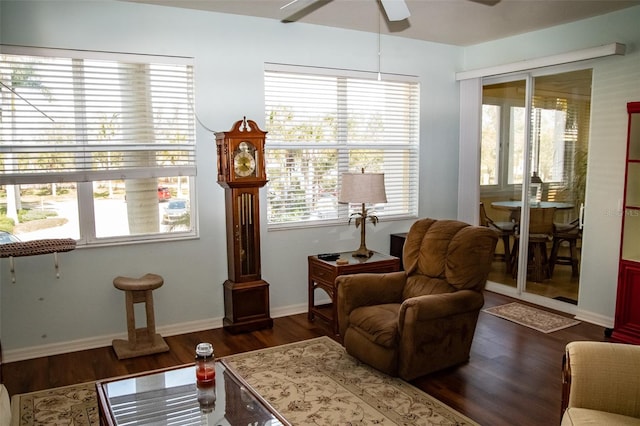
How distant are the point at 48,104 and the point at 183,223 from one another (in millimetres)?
1341

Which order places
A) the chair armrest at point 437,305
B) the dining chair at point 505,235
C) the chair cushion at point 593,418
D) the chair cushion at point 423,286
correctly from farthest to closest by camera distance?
the dining chair at point 505,235 < the chair cushion at point 423,286 < the chair armrest at point 437,305 < the chair cushion at point 593,418

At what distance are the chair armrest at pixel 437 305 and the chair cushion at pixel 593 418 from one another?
45.4 inches

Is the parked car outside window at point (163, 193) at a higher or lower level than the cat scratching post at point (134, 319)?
higher

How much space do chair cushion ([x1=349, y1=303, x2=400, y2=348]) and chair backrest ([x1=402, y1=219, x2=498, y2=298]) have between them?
12.8 inches

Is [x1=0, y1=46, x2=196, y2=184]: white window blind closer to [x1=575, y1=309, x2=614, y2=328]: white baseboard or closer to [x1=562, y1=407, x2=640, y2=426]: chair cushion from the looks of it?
[x1=562, y1=407, x2=640, y2=426]: chair cushion

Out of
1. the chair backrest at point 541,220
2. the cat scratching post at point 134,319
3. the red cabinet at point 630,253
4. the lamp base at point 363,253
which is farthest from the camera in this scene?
the chair backrest at point 541,220

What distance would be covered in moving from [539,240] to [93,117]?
13.7 ft

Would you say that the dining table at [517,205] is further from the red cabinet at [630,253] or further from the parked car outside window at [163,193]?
the parked car outside window at [163,193]

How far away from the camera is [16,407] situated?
9.87 feet

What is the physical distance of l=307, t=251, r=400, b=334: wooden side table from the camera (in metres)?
4.23

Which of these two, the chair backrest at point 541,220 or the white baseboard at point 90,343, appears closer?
the white baseboard at point 90,343

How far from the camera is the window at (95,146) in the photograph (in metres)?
3.68

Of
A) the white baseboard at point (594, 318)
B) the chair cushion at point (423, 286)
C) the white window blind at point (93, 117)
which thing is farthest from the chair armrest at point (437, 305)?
the white window blind at point (93, 117)

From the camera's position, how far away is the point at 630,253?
4016mm
